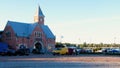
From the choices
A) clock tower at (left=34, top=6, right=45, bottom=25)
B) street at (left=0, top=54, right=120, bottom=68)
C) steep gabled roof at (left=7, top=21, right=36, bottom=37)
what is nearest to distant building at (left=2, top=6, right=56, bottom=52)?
steep gabled roof at (left=7, top=21, right=36, bottom=37)

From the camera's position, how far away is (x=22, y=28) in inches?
2913

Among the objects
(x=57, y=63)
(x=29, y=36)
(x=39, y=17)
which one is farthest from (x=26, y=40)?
(x=57, y=63)

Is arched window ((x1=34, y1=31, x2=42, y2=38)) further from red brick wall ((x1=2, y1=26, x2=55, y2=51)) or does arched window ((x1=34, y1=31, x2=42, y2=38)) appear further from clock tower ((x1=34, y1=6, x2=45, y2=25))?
clock tower ((x1=34, y1=6, x2=45, y2=25))

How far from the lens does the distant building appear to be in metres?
71.7

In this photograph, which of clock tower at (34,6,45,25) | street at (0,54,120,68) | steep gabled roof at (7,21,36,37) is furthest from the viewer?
clock tower at (34,6,45,25)

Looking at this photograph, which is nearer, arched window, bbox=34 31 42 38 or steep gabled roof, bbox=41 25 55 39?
arched window, bbox=34 31 42 38

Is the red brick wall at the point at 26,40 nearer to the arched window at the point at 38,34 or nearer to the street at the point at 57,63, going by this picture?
the arched window at the point at 38,34

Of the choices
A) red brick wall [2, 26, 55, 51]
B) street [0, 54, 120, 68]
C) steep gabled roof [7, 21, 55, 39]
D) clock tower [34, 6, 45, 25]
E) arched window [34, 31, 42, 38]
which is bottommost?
street [0, 54, 120, 68]

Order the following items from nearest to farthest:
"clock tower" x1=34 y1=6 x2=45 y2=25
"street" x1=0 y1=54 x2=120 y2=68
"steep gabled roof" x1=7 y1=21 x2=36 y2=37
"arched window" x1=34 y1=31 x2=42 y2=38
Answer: "street" x1=0 y1=54 x2=120 y2=68 < "steep gabled roof" x1=7 y1=21 x2=36 y2=37 < "arched window" x1=34 y1=31 x2=42 y2=38 < "clock tower" x1=34 y1=6 x2=45 y2=25

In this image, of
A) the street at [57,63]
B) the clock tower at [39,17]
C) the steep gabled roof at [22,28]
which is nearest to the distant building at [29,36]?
the steep gabled roof at [22,28]

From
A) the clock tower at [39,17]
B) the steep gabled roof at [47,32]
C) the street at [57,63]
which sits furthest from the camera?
the clock tower at [39,17]

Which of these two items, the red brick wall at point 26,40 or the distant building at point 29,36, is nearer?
the red brick wall at point 26,40

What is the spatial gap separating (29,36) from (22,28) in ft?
9.18

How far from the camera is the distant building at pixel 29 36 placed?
2822 inches
